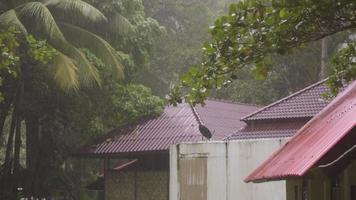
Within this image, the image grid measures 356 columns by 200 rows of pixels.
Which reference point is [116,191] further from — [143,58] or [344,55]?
[344,55]

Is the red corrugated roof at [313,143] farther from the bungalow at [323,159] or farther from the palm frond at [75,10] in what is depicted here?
the palm frond at [75,10]

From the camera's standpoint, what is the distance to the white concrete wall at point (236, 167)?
13.4 meters

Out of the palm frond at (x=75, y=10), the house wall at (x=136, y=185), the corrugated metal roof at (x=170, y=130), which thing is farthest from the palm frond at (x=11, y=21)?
the house wall at (x=136, y=185)

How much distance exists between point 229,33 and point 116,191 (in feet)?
53.5

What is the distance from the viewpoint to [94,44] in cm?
2012

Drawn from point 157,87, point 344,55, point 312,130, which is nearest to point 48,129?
point 157,87

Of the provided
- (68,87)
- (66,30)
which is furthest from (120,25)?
(68,87)

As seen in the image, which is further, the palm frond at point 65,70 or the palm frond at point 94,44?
the palm frond at point 94,44

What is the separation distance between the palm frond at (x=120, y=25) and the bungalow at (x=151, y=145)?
302cm

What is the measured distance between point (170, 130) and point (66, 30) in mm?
4205

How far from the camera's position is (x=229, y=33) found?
5.81 meters

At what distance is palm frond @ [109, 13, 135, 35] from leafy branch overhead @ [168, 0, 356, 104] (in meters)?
14.7

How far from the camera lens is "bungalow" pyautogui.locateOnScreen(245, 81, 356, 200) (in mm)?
7160

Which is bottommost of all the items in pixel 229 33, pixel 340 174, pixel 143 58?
pixel 340 174
